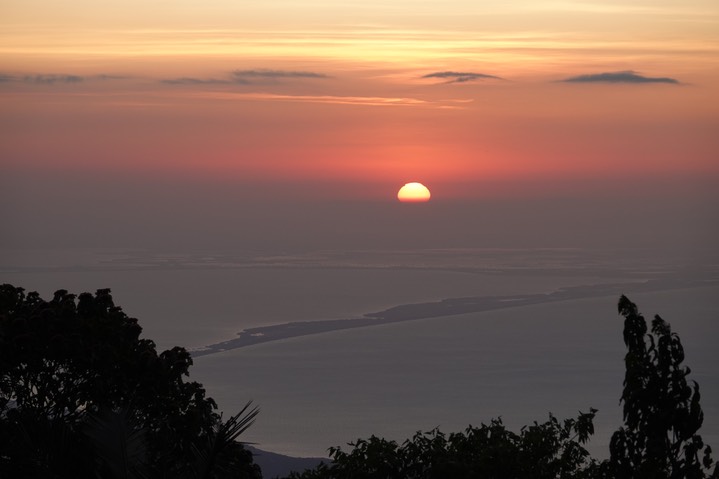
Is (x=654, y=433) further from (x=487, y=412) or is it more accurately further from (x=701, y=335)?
(x=701, y=335)

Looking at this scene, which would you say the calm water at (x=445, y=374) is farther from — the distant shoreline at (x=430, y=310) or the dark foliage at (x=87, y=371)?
the dark foliage at (x=87, y=371)

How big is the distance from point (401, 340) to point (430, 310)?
71.2 feet

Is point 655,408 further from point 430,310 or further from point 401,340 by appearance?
point 430,310

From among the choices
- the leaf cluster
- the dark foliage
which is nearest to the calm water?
the leaf cluster

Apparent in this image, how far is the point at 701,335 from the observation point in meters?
125

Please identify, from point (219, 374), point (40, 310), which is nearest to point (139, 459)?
point (40, 310)

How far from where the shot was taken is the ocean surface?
254 feet

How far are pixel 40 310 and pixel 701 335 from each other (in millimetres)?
117427

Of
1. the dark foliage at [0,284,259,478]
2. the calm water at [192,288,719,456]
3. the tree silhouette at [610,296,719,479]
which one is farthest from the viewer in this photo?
the calm water at [192,288,719,456]

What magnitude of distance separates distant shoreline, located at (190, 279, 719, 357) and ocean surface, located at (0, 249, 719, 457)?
4.27 feet

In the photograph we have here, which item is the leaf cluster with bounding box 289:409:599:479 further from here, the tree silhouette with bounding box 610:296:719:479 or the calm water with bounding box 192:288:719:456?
the calm water with bounding box 192:288:719:456

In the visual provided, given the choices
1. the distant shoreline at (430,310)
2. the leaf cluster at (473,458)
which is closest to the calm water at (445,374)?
the distant shoreline at (430,310)

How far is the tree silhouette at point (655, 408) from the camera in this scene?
15516 mm

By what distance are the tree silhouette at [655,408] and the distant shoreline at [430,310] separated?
8696 cm
